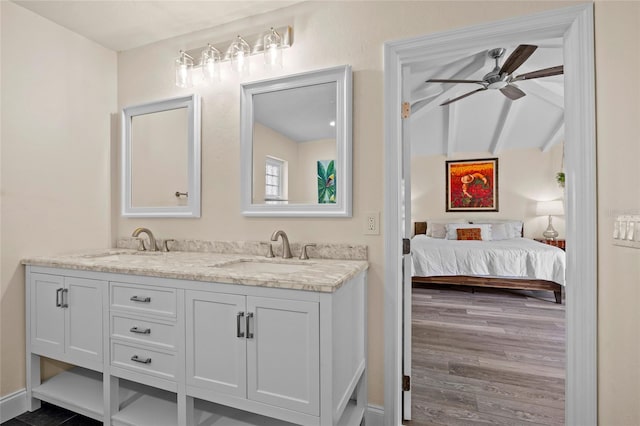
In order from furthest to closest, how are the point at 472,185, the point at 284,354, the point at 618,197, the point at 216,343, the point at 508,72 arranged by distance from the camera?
the point at 472,185 → the point at 508,72 → the point at 216,343 → the point at 284,354 → the point at 618,197

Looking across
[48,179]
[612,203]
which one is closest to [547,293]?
[612,203]

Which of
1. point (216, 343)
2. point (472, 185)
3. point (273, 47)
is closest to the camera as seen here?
point (216, 343)

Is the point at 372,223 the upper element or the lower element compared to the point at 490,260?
upper

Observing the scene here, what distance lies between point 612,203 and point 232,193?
191 centimetres

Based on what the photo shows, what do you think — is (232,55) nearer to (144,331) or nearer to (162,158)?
(162,158)

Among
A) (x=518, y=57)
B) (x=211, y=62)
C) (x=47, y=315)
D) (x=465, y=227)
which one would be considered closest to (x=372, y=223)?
(x=211, y=62)

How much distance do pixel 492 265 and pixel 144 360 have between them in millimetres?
4254

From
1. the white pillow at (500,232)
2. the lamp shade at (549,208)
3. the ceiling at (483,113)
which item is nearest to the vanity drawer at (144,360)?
the ceiling at (483,113)

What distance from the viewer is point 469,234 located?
18.2 ft

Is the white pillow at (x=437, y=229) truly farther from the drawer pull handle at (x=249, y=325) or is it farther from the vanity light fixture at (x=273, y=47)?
the drawer pull handle at (x=249, y=325)

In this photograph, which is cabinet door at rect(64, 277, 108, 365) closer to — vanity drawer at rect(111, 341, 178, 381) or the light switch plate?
vanity drawer at rect(111, 341, 178, 381)

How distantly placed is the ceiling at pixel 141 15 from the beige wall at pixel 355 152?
0.07 metres

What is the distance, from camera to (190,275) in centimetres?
145

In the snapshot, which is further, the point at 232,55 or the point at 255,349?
the point at 232,55
